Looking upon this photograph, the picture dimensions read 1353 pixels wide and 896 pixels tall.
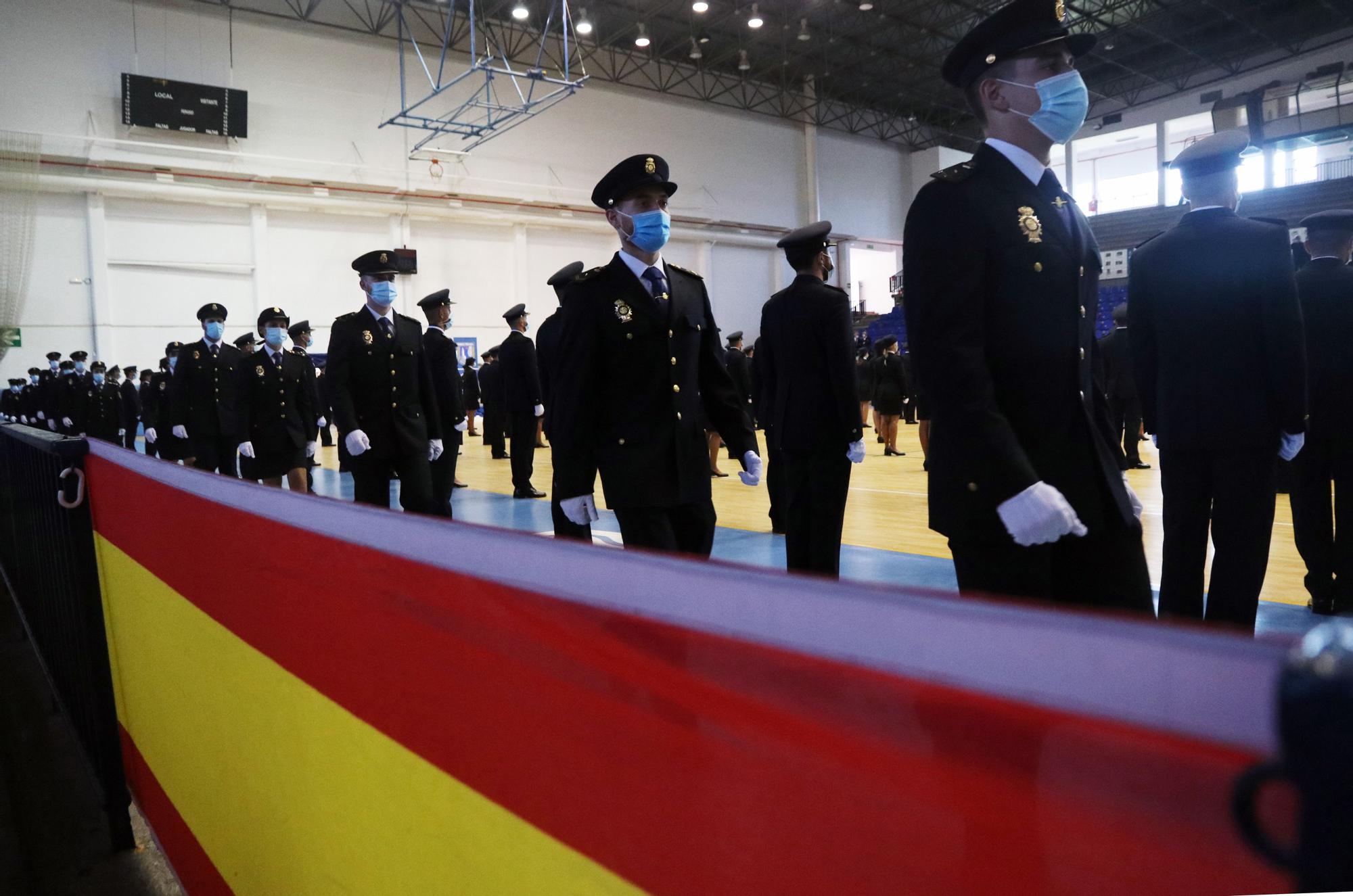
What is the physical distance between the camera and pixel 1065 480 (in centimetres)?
160

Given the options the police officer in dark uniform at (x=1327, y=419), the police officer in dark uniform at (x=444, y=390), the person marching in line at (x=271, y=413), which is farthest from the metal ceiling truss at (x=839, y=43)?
the police officer in dark uniform at (x=1327, y=419)

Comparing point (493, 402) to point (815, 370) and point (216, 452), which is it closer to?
point (216, 452)

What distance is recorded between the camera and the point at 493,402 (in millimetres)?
12602

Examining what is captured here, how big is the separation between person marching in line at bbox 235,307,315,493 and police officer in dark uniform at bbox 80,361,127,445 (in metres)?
7.13

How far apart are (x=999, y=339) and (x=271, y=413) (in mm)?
6226

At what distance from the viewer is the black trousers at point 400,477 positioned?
4.53 m

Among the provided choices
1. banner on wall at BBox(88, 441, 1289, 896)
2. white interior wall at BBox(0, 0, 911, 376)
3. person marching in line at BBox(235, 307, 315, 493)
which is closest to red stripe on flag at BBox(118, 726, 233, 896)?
banner on wall at BBox(88, 441, 1289, 896)

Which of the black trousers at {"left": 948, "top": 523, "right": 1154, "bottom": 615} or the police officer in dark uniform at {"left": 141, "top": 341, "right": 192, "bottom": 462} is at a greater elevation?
the police officer in dark uniform at {"left": 141, "top": 341, "right": 192, "bottom": 462}

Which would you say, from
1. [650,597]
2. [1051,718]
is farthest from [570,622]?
[1051,718]

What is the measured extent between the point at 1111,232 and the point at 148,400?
73.5 feet

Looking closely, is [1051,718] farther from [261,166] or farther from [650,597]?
[261,166]

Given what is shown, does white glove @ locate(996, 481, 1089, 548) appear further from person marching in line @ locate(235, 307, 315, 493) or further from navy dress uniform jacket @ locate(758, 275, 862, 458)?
person marching in line @ locate(235, 307, 315, 493)

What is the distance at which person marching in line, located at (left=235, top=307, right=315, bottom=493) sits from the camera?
6.66 metres

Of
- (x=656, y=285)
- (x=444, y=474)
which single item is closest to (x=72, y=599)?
(x=656, y=285)
